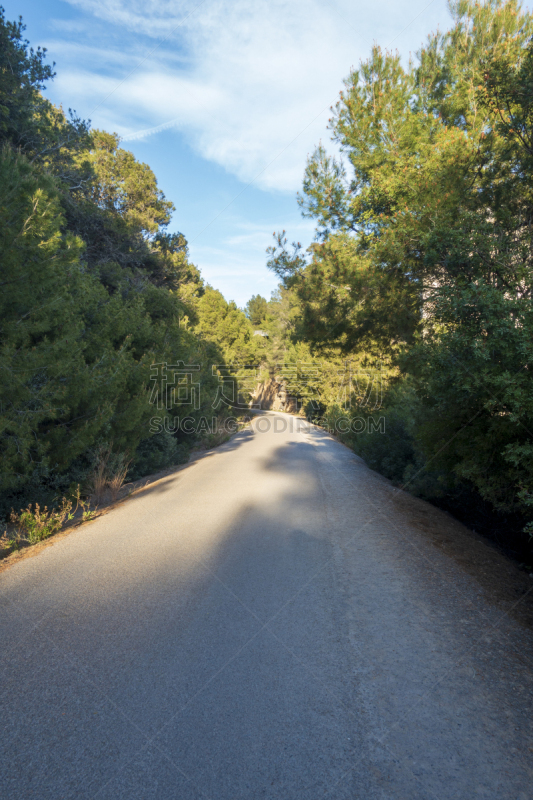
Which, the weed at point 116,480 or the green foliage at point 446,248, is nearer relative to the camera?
the green foliage at point 446,248

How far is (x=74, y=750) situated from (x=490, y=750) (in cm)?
228

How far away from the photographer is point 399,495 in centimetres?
863

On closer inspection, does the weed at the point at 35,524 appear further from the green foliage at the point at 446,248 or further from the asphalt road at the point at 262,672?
the green foliage at the point at 446,248

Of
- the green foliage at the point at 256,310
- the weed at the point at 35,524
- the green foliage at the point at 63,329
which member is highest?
the green foliage at the point at 256,310

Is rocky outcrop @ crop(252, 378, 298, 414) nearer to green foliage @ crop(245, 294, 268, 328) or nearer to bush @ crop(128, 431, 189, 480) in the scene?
green foliage @ crop(245, 294, 268, 328)

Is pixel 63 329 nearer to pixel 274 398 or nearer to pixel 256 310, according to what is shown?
pixel 274 398

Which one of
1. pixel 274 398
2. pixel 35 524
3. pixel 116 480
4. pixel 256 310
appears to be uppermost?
pixel 256 310

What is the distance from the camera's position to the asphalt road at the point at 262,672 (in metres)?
2.14

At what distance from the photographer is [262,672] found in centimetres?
290

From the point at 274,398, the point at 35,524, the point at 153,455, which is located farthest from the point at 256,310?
the point at 35,524

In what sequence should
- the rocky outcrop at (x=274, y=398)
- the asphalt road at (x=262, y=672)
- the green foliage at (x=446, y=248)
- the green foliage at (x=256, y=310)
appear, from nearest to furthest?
1. the asphalt road at (x=262, y=672)
2. the green foliage at (x=446, y=248)
3. the rocky outcrop at (x=274, y=398)
4. the green foliage at (x=256, y=310)

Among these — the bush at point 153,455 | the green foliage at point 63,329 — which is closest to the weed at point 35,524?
the green foliage at point 63,329

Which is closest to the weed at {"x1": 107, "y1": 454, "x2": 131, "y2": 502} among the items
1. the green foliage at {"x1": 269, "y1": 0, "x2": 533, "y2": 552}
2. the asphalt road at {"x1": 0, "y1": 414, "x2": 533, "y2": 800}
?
the asphalt road at {"x1": 0, "y1": 414, "x2": 533, "y2": 800}

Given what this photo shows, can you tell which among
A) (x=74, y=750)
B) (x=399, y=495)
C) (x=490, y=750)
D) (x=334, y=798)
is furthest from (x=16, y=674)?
(x=399, y=495)
